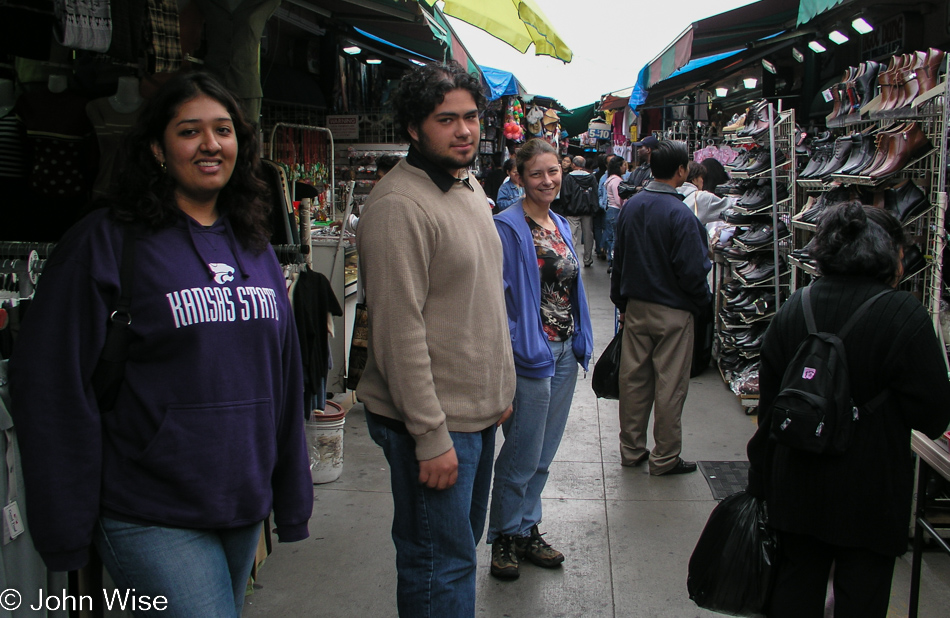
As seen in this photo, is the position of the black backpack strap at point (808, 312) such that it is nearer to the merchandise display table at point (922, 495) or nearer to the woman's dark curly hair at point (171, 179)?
the merchandise display table at point (922, 495)

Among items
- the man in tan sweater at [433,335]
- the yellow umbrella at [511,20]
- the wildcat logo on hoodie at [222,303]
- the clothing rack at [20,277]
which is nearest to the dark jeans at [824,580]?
the man in tan sweater at [433,335]

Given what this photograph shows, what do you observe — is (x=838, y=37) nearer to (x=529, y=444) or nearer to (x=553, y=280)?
(x=553, y=280)

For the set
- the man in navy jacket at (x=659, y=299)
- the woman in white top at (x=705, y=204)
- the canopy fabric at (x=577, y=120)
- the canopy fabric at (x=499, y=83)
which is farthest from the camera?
the canopy fabric at (x=577, y=120)

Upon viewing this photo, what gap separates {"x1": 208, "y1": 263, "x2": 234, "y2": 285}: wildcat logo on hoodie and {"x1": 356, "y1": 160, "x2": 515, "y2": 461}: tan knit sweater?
403 mm

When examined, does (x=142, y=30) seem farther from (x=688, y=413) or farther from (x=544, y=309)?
(x=688, y=413)

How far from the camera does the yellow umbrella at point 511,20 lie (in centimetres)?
456

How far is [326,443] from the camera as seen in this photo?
14.4 feet

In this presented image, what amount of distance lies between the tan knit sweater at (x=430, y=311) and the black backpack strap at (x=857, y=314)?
1.02 m

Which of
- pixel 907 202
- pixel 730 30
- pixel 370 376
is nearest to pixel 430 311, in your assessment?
pixel 370 376

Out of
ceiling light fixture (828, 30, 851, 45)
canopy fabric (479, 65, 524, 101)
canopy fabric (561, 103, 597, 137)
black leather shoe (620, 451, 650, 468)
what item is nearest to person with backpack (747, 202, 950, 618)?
black leather shoe (620, 451, 650, 468)

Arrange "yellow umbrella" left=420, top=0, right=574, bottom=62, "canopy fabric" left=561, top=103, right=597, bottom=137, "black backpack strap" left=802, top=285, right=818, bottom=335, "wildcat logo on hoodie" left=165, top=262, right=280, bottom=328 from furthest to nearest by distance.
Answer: "canopy fabric" left=561, top=103, right=597, bottom=137, "yellow umbrella" left=420, top=0, right=574, bottom=62, "black backpack strap" left=802, top=285, right=818, bottom=335, "wildcat logo on hoodie" left=165, top=262, right=280, bottom=328

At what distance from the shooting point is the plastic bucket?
4344 mm

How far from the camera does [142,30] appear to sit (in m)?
3.26

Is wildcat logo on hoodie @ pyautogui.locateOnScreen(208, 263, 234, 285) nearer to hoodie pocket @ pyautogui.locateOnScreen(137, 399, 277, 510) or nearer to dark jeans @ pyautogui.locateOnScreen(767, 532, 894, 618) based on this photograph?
hoodie pocket @ pyautogui.locateOnScreen(137, 399, 277, 510)
